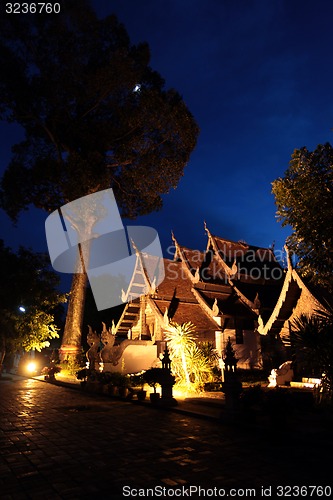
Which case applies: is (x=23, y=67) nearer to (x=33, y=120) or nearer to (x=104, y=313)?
(x=33, y=120)

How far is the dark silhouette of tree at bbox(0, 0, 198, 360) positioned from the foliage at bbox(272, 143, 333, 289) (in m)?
14.1

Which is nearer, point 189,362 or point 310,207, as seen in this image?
point 310,207

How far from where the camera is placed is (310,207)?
10.9 m

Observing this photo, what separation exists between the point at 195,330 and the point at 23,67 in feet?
67.3

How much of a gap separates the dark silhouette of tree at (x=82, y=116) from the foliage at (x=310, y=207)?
556 inches

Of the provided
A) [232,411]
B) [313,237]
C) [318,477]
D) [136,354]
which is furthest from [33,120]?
[318,477]

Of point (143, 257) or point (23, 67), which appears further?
point (23, 67)

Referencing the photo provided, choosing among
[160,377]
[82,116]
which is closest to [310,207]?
[160,377]

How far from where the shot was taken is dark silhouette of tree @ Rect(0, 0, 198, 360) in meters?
23.5

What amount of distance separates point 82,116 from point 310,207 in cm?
1982

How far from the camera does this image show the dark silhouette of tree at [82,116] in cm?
2355

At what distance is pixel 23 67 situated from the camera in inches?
953

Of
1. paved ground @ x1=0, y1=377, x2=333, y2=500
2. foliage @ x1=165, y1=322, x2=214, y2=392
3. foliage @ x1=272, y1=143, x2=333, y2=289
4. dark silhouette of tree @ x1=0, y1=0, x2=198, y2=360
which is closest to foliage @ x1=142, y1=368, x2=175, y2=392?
paved ground @ x1=0, y1=377, x2=333, y2=500

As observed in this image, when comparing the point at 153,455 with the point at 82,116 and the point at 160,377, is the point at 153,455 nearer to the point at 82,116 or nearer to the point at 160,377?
the point at 160,377
